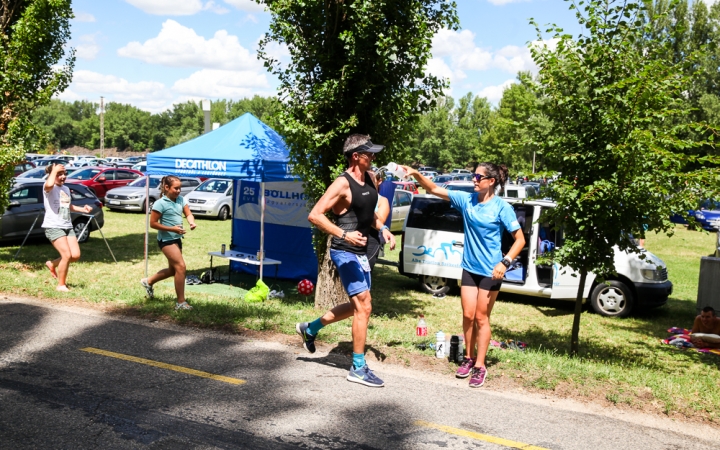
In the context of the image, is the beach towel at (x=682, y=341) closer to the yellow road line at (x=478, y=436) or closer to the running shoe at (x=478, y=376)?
the running shoe at (x=478, y=376)

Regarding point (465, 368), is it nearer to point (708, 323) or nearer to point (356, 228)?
point (356, 228)

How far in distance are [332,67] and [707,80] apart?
1493 inches

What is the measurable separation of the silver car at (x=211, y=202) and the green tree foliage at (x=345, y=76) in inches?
626

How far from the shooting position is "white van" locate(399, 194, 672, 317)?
433 inches

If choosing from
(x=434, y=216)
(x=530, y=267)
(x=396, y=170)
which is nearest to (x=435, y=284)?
(x=434, y=216)

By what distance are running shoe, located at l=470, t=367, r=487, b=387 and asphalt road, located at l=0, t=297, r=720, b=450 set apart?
77 mm

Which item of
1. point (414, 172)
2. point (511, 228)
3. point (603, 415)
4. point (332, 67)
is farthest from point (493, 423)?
point (332, 67)

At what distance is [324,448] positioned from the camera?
4332 mm

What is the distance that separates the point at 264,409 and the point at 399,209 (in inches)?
757

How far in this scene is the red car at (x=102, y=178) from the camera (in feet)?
92.1

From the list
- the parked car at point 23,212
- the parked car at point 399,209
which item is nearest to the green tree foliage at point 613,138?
the parked car at point 23,212

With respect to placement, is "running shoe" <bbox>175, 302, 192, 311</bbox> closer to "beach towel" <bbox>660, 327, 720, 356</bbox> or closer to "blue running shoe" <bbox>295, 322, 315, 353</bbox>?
"blue running shoe" <bbox>295, 322, 315, 353</bbox>

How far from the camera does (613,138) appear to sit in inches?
268

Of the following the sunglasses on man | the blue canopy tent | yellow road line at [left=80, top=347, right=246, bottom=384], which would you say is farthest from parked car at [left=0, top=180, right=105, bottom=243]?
the sunglasses on man
